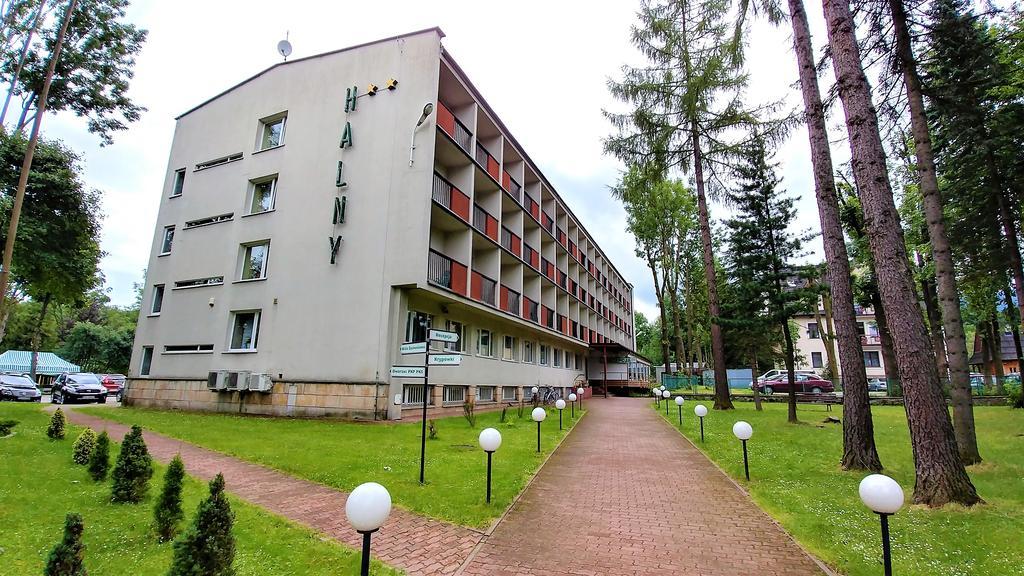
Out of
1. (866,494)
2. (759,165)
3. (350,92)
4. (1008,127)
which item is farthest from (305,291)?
(1008,127)

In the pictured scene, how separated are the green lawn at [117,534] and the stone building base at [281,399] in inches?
266

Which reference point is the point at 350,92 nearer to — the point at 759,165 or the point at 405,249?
the point at 405,249

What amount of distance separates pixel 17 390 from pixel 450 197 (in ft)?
82.9

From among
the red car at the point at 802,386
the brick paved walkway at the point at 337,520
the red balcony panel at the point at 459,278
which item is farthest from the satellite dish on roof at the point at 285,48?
the red car at the point at 802,386

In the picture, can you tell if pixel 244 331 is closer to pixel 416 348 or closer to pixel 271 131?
pixel 271 131

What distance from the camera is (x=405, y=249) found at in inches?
546

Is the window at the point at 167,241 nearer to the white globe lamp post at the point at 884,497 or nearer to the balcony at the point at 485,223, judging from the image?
the balcony at the point at 485,223

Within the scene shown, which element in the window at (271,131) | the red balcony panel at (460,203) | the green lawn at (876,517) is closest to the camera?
the green lawn at (876,517)

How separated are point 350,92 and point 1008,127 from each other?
65.2 ft

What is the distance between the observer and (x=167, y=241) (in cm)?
1852

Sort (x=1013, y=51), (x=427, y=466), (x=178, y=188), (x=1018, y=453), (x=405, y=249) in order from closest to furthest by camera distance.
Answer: (x=427, y=466)
(x=1018, y=453)
(x=1013, y=51)
(x=405, y=249)
(x=178, y=188)

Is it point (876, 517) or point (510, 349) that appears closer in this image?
point (876, 517)

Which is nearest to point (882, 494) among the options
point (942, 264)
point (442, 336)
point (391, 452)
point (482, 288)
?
point (442, 336)

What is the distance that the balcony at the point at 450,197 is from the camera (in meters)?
15.5
